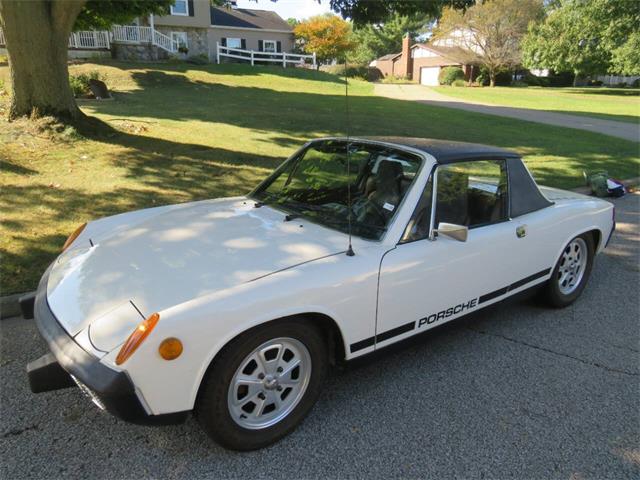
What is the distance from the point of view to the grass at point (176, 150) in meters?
→ 5.34

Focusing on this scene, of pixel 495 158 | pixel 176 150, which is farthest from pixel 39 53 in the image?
pixel 495 158

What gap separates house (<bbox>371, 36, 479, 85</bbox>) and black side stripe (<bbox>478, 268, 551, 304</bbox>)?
51.2 meters

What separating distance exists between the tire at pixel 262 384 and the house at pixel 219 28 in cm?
3002

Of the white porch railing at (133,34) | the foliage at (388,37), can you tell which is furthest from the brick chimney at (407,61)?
the white porch railing at (133,34)

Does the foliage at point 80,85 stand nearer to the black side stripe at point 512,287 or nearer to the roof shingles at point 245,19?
the black side stripe at point 512,287

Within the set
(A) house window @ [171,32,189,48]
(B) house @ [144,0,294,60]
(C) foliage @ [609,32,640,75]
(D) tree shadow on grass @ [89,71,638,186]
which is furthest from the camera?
(C) foliage @ [609,32,640,75]

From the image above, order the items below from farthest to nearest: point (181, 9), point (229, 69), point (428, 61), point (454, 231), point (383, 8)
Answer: point (428, 61) → point (181, 9) → point (229, 69) → point (383, 8) → point (454, 231)

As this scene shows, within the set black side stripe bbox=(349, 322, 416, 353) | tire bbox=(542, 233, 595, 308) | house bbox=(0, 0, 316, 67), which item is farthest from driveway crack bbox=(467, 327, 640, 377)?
house bbox=(0, 0, 316, 67)

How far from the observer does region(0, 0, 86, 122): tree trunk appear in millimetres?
7270

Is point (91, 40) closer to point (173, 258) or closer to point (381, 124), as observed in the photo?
point (381, 124)

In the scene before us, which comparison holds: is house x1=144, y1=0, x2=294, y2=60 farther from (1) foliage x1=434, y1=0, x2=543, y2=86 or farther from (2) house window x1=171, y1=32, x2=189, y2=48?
(1) foliage x1=434, y1=0, x2=543, y2=86

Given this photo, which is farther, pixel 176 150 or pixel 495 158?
pixel 176 150

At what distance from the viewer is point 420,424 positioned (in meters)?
2.63

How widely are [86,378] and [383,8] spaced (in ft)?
32.1
